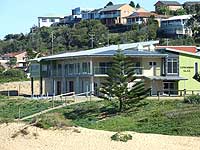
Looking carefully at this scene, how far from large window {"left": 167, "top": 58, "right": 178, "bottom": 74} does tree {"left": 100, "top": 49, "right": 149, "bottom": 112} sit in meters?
10.8

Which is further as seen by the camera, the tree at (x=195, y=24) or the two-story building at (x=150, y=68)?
the tree at (x=195, y=24)

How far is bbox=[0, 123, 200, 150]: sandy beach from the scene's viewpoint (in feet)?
80.2

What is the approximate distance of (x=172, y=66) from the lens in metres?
46.4

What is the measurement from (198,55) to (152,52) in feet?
11.8

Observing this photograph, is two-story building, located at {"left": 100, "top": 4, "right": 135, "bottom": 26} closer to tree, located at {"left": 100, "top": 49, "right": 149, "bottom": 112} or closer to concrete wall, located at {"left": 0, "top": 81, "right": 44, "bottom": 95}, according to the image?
concrete wall, located at {"left": 0, "top": 81, "right": 44, "bottom": 95}

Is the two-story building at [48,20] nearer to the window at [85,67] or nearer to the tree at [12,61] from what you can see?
the tree at [12,61]

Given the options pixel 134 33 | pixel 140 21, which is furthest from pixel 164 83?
pixel 140 21

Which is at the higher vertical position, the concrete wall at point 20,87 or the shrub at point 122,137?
the shrub at point 122,137

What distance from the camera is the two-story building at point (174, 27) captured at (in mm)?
91050

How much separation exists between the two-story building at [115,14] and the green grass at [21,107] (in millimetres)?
66273

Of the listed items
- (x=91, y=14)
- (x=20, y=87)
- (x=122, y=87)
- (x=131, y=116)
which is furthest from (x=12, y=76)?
(x=91, y=14)

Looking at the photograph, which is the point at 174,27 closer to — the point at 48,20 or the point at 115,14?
the point at 115,14

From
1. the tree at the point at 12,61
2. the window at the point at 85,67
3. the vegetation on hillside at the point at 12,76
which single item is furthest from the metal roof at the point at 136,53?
the tree at the point at 12,61

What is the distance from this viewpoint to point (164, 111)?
3206 cm
